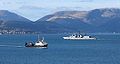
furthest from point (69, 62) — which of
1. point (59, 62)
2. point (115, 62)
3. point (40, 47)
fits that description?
point (40, 47)

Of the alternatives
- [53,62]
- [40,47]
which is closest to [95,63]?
[53,62]

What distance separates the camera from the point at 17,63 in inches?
3388

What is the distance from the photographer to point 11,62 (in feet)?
288

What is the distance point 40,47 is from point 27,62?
170 feet

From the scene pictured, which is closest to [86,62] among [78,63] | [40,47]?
[78,63]

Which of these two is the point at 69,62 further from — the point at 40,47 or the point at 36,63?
the point at 40,47

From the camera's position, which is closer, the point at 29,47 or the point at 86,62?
the point at 86,62

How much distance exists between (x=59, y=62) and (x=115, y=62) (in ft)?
30.5

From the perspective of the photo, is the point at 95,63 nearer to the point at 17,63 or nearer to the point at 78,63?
the point at 78,63

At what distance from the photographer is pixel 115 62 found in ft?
289

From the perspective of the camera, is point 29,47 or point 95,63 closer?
point 95,63

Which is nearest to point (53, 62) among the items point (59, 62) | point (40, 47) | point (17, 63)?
point (59, 62)

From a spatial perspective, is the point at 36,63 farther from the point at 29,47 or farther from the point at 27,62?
the point at 29,47

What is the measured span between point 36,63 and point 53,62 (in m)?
4.22
